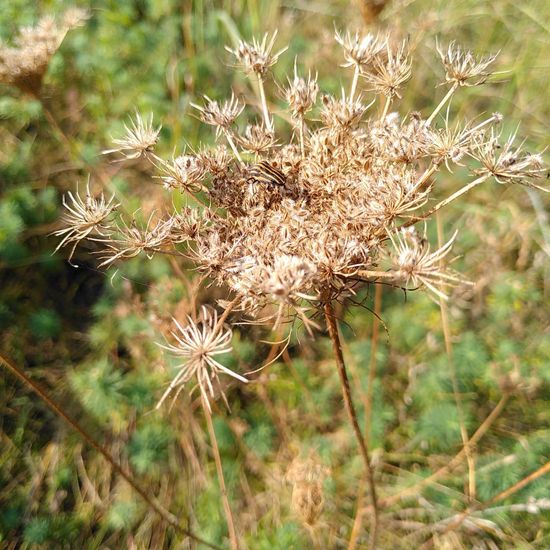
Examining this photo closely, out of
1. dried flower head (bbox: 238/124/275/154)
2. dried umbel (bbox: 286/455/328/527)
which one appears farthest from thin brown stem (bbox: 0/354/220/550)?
dried flower head (bbox: 238/124/275/154)

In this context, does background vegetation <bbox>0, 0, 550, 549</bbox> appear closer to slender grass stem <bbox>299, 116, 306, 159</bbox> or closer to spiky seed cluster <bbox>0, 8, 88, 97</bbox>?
spiky seed cluster <bbox>0, 8, 88, 97</bbox>

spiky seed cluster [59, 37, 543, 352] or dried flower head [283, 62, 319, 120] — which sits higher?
dried flower head [283, 62, 319, 120]

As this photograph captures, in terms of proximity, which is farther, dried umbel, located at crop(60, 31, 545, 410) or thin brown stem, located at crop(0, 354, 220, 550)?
thin brown stem, located at crop(0, 354, 220, 550)

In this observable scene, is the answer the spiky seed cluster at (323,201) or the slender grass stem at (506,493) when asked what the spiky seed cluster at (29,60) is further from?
the slender grass stem at (506,493)

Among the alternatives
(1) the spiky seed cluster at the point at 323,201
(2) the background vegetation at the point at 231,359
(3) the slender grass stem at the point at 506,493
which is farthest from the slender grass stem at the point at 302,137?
(3) the slender grass stem at the point at 506,493

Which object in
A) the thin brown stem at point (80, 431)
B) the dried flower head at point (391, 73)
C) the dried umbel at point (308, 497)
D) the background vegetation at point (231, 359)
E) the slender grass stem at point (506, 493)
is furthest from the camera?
the background vegetation at point (231, 359)

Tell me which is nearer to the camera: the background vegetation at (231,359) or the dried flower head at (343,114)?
the dried flower head at (343,114)

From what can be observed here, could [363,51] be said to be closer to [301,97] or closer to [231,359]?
[301,97]

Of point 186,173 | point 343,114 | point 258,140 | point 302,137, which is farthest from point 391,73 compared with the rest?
point 186,173
